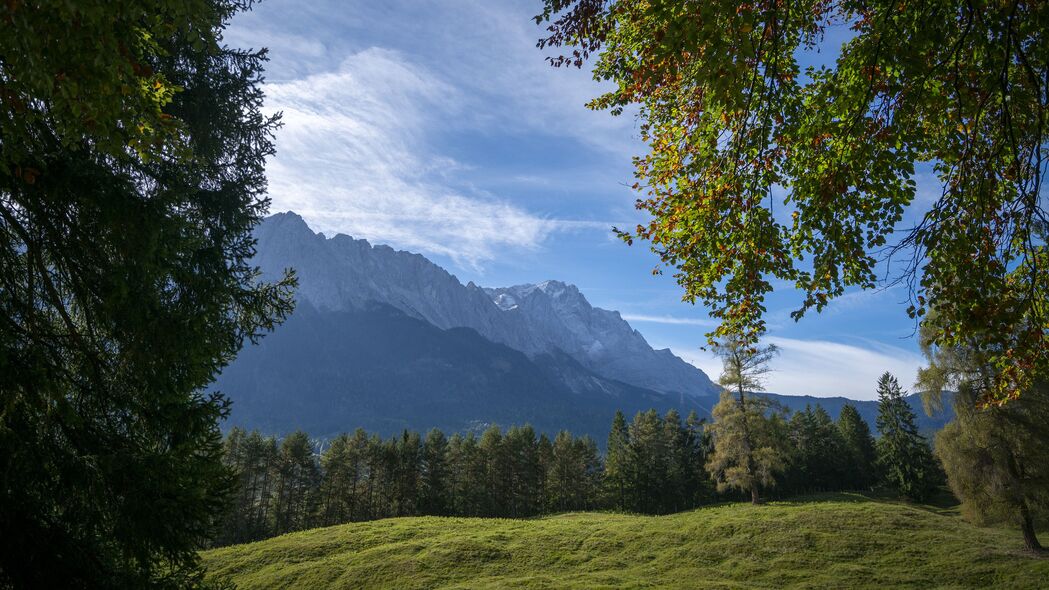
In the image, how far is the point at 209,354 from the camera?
30.2 feet

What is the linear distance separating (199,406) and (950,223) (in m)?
11.4

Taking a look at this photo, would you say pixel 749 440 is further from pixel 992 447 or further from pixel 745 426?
pixel 992 447

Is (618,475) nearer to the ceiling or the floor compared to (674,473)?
nearer to the floor

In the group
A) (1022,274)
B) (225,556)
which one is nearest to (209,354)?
(1022,274)

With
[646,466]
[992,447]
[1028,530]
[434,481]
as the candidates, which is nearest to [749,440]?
[992,447]

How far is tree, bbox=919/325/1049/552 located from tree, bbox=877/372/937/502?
4336 centimetres

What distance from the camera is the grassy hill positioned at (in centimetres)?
1877

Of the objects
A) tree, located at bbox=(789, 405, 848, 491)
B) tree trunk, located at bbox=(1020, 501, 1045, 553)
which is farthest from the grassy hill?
tree, located at bbox=(789, 405, 848, 491)

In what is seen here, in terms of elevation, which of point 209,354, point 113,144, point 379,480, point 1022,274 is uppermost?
point 113,144

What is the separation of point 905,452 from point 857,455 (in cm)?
1805

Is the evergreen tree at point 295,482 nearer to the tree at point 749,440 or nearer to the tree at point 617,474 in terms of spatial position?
the tree at point 617,474

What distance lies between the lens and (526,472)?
69.8 m

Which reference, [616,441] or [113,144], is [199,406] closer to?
[113,144]

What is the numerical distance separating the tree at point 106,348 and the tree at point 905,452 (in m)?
72.5
